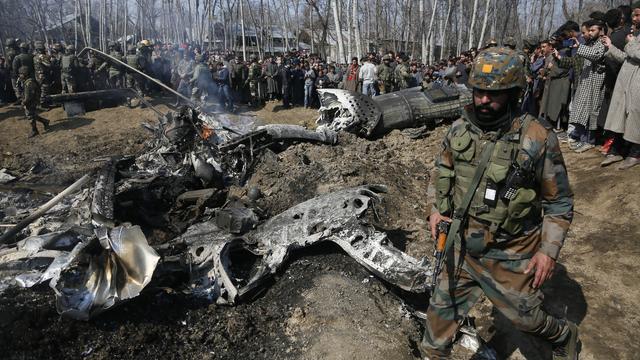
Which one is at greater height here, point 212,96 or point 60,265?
point 212,96

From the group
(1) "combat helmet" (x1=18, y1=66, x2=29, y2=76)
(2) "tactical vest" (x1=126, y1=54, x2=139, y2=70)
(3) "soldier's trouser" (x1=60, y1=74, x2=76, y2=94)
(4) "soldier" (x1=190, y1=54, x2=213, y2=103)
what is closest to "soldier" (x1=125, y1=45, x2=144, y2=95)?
(2) "tactical vest" (x1=126, y1=54, x2=139, y2=70)

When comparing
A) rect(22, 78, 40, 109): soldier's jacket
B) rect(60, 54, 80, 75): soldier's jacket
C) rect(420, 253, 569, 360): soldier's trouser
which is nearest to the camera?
rect(420, 253, 569, 360): soldier's trouser

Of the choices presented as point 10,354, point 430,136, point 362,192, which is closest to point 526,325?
→ point 362,192

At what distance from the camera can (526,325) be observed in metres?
2.36

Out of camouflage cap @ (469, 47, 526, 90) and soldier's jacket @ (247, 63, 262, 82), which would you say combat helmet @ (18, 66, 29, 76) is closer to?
soldier's jacket @ (247, 63, 262, 82)

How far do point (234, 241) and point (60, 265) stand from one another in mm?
1325

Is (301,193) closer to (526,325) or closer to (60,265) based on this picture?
(60,265)

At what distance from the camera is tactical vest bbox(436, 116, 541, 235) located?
224 cm

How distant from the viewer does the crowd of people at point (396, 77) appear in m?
5.68

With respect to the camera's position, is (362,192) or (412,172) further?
(412,172)

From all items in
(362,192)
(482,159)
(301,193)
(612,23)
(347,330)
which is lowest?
(347,330)

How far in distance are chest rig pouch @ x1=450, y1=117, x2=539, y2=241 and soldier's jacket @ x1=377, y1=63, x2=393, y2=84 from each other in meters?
11.1

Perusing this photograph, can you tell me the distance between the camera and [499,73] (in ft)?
7.10

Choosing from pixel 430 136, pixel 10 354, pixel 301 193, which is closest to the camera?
pixel 10 354
